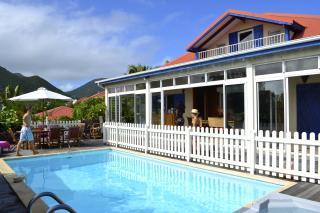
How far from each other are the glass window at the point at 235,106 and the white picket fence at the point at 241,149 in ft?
5.32

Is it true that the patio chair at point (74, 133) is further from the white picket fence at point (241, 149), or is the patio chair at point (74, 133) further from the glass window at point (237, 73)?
the glass window at point (237, 73)

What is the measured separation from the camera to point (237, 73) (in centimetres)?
1048

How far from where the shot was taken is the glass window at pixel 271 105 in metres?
9.42

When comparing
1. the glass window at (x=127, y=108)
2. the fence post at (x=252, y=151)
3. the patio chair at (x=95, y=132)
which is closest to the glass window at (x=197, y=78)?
the fence post at (x=252, y=151)

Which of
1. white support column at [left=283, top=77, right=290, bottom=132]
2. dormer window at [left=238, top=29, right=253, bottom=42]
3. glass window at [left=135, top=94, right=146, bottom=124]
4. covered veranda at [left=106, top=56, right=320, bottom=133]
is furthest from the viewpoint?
dormer window at [left=238, top=29, right=253, bottom=42]

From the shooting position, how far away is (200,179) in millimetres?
8297

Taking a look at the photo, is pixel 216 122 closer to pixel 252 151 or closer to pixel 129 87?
pixel 129 87

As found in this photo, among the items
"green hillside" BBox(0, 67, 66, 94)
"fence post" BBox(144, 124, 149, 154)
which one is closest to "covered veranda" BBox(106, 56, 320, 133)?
"fence post" BBox(144, 124, 149, 154)

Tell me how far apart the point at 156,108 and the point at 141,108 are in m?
1.23

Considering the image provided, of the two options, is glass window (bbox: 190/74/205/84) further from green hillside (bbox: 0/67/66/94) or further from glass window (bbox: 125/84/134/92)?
green hillside (bbox: 0/67/66/94)

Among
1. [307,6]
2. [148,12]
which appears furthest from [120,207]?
[307,6]

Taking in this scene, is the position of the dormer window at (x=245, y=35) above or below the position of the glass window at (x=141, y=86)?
above

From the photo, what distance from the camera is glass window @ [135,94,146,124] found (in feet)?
50.9

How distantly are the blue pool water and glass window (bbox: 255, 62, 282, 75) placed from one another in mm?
3458
